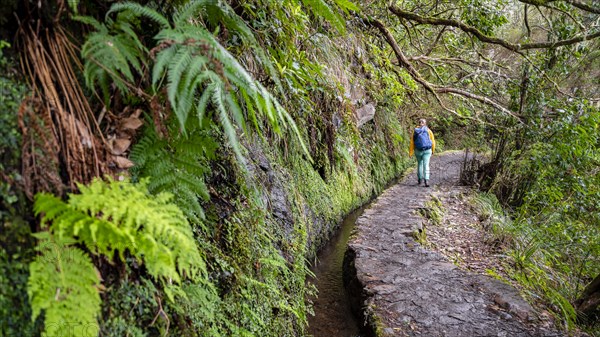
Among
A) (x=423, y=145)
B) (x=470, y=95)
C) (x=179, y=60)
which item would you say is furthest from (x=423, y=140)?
(x=179, y=60)

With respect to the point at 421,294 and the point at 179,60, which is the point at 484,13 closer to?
the point at 421,294

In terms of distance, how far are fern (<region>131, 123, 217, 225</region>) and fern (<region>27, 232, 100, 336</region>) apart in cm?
41

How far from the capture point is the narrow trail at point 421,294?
127 inches

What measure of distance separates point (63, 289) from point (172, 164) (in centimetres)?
64

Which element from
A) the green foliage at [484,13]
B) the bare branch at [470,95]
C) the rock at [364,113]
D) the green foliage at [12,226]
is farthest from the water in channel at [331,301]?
the green foliage at [484,13]

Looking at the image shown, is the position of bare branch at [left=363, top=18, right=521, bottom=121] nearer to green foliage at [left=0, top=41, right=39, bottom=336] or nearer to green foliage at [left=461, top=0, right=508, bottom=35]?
green foliage at [left=461, top=0, right=508, bottom=35]

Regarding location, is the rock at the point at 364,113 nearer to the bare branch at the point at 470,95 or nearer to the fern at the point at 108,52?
the bare branch at the point at 470,95

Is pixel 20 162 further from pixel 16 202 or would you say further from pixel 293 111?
pixel 293 111

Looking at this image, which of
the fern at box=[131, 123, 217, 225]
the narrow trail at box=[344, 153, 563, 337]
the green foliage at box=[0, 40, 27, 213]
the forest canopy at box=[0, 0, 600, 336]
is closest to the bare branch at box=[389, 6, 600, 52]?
the forest canopy at box=[0, 0, 600, 336]

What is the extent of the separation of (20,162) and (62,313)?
1.71 ft

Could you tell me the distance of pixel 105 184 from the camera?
1352mm

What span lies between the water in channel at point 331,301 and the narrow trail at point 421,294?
0.16 m

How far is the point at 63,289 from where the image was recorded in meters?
1.17

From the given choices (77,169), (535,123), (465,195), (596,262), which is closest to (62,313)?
(77,169)
